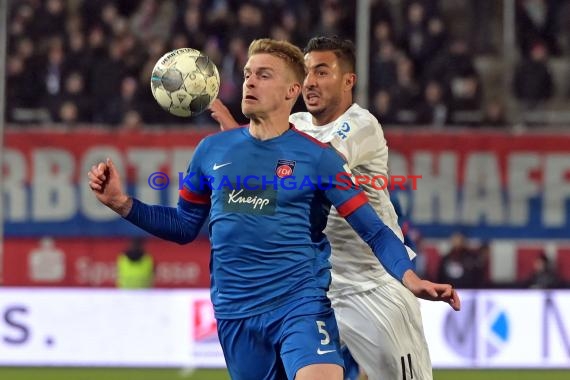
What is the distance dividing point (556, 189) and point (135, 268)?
18.8 feet

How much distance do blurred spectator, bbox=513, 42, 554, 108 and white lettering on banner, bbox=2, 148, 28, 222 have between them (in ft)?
22.6

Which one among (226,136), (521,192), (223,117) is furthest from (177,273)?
(226,136)

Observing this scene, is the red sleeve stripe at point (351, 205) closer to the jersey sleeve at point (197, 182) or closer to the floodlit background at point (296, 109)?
→ the jersey sleeve at point (197, 182)

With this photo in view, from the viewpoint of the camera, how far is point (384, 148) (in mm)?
7004

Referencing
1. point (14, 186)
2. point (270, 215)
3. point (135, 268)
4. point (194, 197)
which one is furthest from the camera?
point (14, 186)

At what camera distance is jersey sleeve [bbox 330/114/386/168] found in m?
6.63

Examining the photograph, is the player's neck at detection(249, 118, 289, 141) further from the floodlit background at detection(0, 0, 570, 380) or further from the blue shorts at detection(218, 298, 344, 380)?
the floodlit background at detection(0, 0, 570, 380)

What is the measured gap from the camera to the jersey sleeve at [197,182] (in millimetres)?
6176

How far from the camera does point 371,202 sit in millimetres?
6949

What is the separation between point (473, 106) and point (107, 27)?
5.49 metres

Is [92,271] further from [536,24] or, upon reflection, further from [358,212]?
[358,212]

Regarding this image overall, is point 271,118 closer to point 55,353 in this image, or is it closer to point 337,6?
point 55,353

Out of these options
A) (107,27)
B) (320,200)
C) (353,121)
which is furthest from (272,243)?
(107,27)

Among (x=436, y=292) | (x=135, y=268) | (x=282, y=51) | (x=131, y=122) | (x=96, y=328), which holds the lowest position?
(x=96, y=328)
